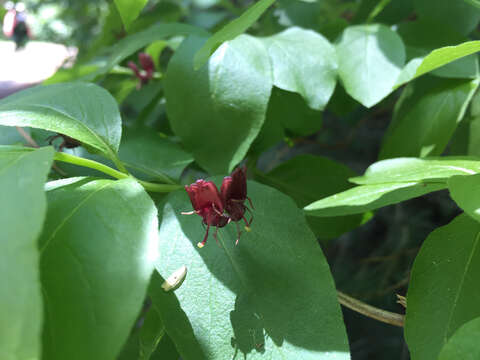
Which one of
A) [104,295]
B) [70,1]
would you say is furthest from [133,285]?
[70,1]

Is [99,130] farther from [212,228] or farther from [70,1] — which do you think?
[70,1]

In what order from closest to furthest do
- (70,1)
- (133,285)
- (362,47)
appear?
(133,285) → (362,47) → (70,1)

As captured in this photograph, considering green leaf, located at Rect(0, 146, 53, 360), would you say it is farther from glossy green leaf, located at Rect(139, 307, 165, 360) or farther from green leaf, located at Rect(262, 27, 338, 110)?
green leaf, located at Rect(262, 27, 338, 110)

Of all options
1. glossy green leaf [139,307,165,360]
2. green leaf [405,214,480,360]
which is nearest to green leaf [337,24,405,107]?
green leaf [405,214,480,360]

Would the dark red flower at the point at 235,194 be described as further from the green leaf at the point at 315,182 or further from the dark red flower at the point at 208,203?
the green leaf at the point at 315,182

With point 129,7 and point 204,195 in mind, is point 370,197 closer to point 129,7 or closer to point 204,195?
point 204,195

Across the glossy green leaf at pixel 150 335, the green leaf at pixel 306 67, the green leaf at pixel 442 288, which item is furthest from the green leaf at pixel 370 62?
the glossy green leaf at pixel 150 335
